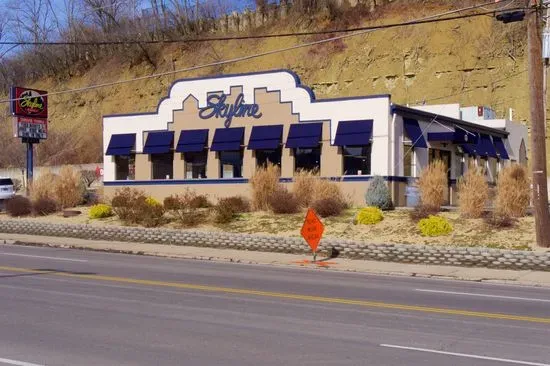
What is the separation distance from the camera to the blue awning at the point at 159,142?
34.6 metres

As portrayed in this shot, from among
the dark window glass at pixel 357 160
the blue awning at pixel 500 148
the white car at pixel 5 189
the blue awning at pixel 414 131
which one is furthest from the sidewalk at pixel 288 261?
the blue awning at pixel 500 148

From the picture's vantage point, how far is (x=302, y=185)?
27266mm

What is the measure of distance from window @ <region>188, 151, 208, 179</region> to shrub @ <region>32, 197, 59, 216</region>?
6132mm

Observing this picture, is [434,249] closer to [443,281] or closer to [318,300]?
[443,281]

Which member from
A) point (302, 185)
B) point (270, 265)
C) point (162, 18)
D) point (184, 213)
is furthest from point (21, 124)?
point (162, 18)

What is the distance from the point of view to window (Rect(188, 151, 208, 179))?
33969 millimetres

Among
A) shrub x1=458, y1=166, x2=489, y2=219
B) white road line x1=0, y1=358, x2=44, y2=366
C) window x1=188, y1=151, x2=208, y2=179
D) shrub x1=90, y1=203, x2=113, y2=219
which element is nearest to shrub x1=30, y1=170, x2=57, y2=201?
shrub x1=90, y1=203, x2=113, y2=219

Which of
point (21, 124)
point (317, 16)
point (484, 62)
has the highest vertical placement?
point (317, 16)

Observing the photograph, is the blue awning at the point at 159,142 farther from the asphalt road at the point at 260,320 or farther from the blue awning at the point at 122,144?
the asphalt road at the point at 260,320

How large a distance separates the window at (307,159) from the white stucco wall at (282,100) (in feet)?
3.76

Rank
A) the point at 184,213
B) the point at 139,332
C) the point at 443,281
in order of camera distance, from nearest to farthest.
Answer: the point at 139,332, the point at 443,281, the point at 184,213

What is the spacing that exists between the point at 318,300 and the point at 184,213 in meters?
14.7

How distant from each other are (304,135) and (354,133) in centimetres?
227

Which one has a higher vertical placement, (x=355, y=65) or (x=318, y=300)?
(x=355, y=65)
